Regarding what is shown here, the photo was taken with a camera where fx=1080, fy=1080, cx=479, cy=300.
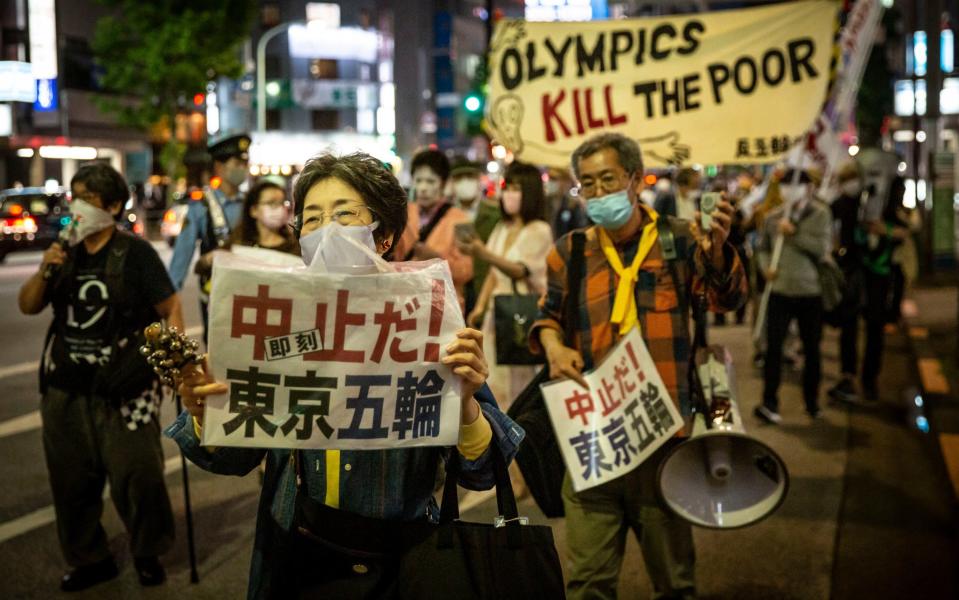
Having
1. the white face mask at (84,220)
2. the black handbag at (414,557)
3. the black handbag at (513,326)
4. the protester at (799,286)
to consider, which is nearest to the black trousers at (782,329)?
the protester at (799,286)

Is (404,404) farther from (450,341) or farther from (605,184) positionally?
(605,184)

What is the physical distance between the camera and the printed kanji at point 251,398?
216 centimetres

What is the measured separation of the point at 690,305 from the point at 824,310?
18.2ft

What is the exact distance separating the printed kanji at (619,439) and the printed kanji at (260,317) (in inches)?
86.6

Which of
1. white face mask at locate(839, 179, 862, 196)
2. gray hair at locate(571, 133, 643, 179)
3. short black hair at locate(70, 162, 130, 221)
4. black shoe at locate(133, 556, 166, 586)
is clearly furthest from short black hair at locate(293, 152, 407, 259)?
white face mask at locate(839, 179, 862, 196)

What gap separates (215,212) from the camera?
7.64 metres

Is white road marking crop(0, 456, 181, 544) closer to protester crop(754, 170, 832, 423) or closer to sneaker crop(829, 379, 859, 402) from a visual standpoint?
protester crop(754, 170, 832, 423)

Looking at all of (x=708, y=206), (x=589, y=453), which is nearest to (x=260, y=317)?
(x=708, y=206)

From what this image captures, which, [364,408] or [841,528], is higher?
[364,408]

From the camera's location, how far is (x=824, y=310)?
935 cm

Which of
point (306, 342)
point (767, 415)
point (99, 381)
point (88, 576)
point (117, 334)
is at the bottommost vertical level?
point (88, 576)

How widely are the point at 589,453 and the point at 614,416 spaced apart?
17cm

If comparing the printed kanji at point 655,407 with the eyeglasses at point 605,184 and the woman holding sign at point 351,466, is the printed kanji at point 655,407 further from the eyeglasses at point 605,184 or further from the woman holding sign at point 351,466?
the woman holding sign at point 351,466

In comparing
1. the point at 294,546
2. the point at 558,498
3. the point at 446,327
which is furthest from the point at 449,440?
the point at 558,498
